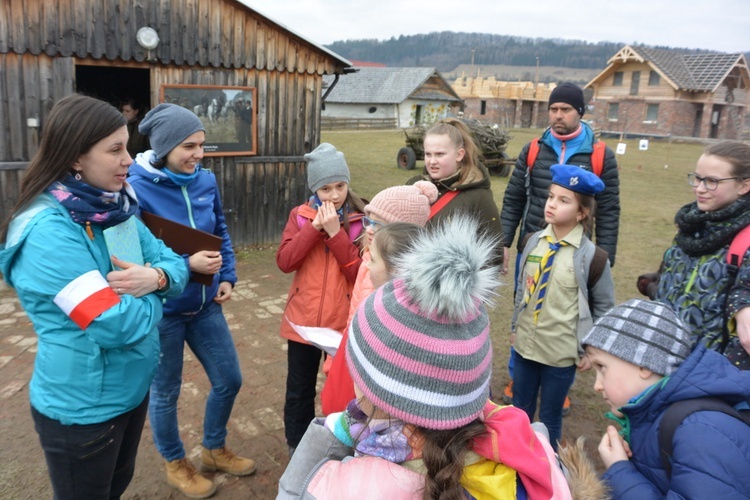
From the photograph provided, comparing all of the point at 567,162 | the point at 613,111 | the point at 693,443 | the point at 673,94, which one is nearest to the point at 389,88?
the point at 613,111

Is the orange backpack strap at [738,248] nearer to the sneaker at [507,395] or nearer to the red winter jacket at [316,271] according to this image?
the red winter jacket at [316,271]

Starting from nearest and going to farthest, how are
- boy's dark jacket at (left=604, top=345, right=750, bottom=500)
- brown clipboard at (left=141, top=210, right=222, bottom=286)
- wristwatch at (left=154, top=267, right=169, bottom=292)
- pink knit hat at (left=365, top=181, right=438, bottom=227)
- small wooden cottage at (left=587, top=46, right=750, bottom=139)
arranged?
boy's dark jacket at (left=604, top=345, right=750, bottom=500) < wristwatch at (left=154, top=267, right=169, bottom=292) < pink knit hat at (left=365, top=181, right=438, bottom=227) < brown clipboard at (left=141, top=210, right=222, bottom=286) < small wooden cottage at (left=587, top=46, right=750, bottom=139)

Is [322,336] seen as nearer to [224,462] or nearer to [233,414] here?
[224,462]

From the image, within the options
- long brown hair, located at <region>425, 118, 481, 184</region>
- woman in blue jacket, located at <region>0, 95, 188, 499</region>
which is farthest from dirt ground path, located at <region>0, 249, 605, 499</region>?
long brown hair, located at <region>425, 118, 481, 184</region>

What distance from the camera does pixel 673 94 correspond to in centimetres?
3572

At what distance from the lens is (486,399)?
4.84ft

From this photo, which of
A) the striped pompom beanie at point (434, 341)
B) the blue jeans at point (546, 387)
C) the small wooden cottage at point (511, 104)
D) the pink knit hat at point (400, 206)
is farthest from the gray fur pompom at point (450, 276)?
the small wooden cottage at point (511, 104)

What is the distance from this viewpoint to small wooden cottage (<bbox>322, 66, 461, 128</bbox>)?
4272 centimetres

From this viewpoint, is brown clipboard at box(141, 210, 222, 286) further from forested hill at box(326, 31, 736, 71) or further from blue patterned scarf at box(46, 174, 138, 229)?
forested hill at box(326, 31, 736, 71)

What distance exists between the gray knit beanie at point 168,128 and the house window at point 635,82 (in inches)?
1629

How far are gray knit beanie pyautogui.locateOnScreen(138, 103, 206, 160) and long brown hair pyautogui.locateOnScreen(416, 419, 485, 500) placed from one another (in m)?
2.08

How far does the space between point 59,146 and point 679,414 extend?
2.24 metres

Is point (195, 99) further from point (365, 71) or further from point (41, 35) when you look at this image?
point (365, 71)

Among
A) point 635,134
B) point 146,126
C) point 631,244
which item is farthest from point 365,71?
point 146,126
